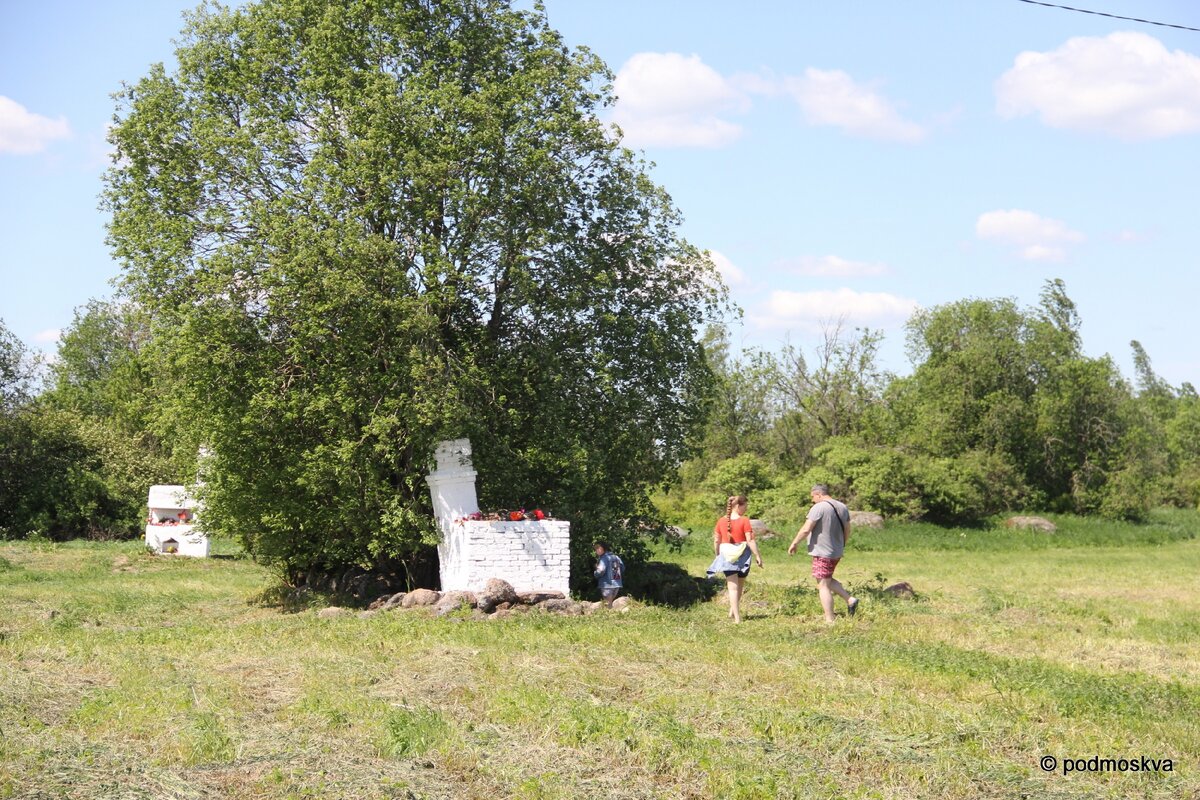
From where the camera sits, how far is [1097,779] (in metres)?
7.78

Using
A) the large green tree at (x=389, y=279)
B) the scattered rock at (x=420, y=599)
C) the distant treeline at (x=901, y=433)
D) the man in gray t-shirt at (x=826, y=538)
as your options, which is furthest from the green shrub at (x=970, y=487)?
the scattered rock at (x=420, y=599)

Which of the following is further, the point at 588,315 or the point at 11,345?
the point at 11,345

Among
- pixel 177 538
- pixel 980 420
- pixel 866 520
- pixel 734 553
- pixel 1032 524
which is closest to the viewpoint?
pixel 734 553

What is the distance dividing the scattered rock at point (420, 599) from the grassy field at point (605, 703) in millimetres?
843

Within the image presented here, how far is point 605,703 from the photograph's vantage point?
9750mm

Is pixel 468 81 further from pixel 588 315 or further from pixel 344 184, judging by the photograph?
pixel 588 315

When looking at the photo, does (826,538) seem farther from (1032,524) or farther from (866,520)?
(1032,524)

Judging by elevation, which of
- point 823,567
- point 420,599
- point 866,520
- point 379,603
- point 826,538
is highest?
point 826,538

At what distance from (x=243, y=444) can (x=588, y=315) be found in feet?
20.2

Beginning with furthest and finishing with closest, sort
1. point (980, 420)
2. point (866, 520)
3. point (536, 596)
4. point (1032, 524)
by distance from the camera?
point (980, 420), point (1032, 524), point (866, 520), point (536, 596)

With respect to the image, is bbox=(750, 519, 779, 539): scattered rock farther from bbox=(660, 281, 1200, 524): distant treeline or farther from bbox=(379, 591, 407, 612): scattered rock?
bbox=(379, 591, 407, 612): scattered rock

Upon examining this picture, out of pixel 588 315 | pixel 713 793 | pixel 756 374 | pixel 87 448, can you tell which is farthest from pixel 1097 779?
pixel 756 374

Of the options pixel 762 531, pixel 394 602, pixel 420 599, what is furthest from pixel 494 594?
pixel 762 531

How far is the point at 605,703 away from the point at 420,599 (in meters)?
7.41
